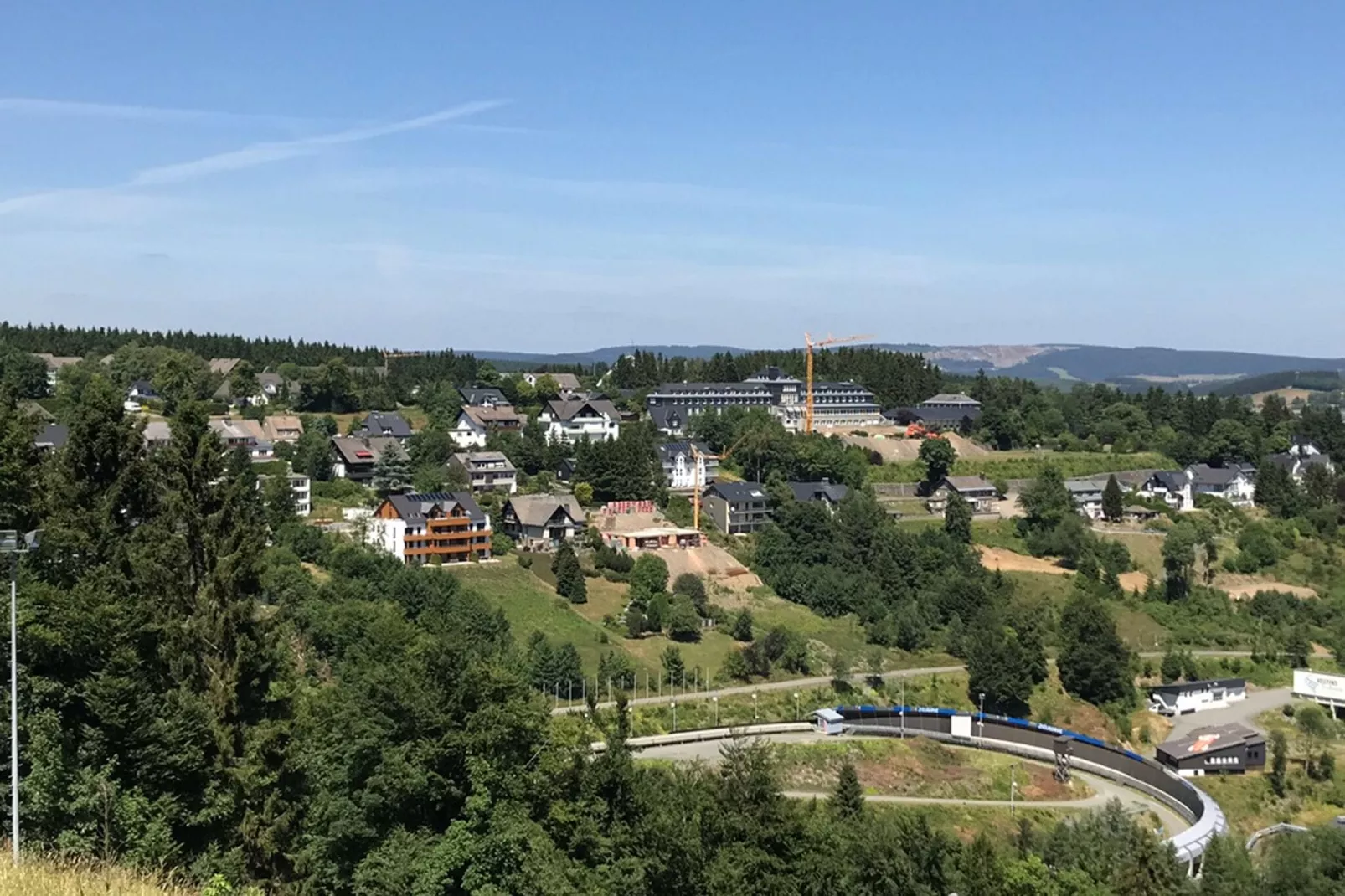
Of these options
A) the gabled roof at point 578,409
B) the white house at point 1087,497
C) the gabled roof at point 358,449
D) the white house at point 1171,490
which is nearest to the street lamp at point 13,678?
the gabled roof at point 358,449

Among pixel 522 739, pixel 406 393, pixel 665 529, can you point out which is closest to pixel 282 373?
pixel 406 393

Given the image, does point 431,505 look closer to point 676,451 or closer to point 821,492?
point 676,451

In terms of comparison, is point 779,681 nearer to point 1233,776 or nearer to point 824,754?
point 824,754

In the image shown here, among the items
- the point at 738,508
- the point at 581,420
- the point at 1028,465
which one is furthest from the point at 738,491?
the point at 1028,465

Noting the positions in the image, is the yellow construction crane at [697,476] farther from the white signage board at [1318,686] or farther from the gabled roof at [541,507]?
the white signage board at [1318,686]

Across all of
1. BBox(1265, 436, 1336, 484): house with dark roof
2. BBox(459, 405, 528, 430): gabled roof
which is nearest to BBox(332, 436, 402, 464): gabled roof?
BBox(459, 405, 528, 430): gabled roof

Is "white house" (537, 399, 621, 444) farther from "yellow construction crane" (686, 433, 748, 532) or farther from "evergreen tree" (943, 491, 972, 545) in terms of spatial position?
"evergreen tree" (943, 491, 972, 545)
